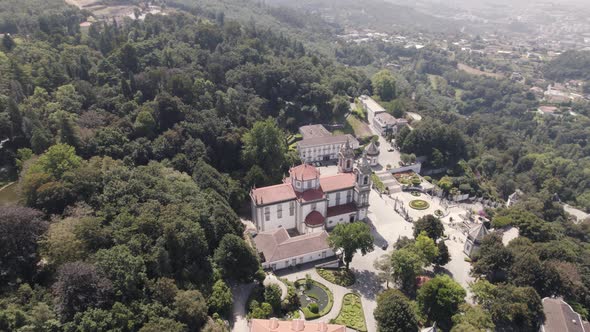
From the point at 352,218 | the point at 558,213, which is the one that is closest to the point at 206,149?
the point at 352,218

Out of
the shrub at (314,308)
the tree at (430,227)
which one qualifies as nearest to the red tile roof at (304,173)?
the tree at (430,227)

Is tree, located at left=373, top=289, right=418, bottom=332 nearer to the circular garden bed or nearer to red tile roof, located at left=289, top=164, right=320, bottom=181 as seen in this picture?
red tile roof, located at left=289, top=164, right=320, bottom=181

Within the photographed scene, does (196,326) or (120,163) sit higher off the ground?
(120,163)

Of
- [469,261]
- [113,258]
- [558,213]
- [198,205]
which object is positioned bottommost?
[558,213]

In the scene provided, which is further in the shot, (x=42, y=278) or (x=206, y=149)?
(x=206, y=149)

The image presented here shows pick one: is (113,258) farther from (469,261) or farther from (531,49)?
(531,49)

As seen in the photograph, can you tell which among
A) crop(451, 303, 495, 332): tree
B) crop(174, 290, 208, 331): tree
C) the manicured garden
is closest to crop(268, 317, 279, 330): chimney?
crop(174, 290, 208, 331): tree
